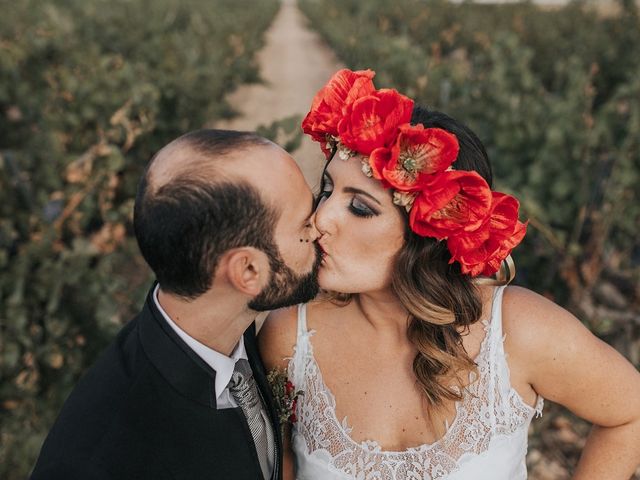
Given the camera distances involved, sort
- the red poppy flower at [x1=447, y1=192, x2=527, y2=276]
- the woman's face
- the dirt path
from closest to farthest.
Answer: the red poppy flower at [x1=447, y1=192, x2=527, y2=276]
the woman's face
the dirt path

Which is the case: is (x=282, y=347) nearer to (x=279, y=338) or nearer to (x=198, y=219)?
(x=279, y=338)

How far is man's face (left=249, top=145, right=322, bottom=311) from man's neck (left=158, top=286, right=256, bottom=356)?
70mm

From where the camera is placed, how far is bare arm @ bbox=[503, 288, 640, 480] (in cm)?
190

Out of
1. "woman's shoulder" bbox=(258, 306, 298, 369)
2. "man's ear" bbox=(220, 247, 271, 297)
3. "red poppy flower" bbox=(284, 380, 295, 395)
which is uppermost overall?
"man's ear" bbox=(220, 247, 271, 297)

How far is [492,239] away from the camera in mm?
1829

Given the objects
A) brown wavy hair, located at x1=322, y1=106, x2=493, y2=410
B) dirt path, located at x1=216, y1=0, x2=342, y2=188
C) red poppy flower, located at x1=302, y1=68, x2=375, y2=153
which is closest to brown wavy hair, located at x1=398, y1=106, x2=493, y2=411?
brown wavy hair, located at x1=322, y1=106, x2=493, y2=410

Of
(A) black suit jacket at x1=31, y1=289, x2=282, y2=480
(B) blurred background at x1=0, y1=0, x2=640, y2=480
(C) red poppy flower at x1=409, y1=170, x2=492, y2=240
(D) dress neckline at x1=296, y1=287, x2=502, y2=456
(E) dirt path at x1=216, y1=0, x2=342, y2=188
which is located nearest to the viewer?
(A) black suit jacket at x1=31, y1=289, x2=282, y2=480

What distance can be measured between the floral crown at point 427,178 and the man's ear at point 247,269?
0.44 meters

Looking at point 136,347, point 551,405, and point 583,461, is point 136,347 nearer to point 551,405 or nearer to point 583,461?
point 583,461

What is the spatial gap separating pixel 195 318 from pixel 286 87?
14742 millimetres

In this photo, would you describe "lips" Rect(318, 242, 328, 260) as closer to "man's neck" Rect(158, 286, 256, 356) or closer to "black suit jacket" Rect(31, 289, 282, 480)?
"man's neck" Rect(158, 286, 256, 356)

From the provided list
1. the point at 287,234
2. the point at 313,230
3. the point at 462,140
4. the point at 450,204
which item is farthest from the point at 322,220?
the point at 462,140

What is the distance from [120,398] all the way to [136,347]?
0.17 meters

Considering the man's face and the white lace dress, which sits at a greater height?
the man's face
